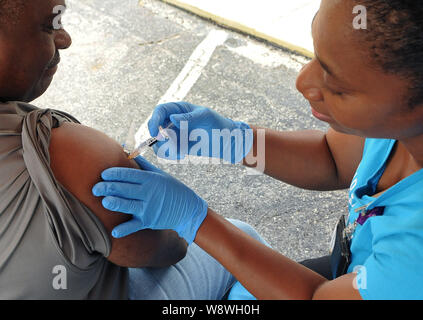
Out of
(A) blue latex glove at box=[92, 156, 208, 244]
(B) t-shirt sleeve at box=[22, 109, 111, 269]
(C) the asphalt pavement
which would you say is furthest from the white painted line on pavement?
(B) t-shirt sleeve at box=[22, 109, 111, 269]

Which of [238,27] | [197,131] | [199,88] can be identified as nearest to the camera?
[197,131]

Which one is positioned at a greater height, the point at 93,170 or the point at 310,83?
the point at 310,83

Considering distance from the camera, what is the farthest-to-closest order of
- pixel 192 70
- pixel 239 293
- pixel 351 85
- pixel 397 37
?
pixel 192 70 < pixel 239 293 < pixel 351 85 < pixel 397 37

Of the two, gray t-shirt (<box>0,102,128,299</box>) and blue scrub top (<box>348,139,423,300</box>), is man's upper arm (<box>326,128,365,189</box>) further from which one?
gray t-shirt (<box>0,102,128,299</box>)

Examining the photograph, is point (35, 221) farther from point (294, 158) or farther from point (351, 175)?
point (351, 175)

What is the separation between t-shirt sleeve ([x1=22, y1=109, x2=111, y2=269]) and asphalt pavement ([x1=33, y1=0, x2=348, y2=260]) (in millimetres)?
1327

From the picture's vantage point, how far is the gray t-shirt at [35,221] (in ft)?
3.37

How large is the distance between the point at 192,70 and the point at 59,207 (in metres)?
2.25

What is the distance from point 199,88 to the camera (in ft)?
9.91

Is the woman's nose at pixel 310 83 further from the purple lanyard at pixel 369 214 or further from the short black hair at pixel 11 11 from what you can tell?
the short black hair at pixel 11 11

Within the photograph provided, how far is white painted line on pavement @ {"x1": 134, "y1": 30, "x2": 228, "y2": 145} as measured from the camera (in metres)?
2.96

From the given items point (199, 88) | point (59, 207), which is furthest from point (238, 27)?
point (59, 207)

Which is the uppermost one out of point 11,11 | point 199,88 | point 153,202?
point 11,11

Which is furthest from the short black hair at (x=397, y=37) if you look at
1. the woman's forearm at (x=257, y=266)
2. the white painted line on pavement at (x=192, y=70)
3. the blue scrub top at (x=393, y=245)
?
the white painted line on pavement at (x=192, y=70)
